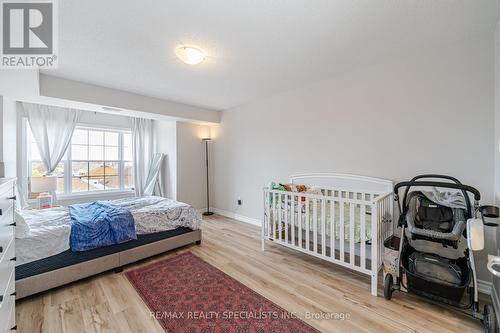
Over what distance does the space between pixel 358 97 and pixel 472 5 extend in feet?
3.97

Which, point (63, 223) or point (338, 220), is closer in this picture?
point (63, 223)

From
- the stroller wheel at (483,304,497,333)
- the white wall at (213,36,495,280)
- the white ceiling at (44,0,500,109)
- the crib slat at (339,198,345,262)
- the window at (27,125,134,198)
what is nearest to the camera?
the stroller wheel at (483,304,497,333)

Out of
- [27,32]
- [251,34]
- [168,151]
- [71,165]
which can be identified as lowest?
[71,165]

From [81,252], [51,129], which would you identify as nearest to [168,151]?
[51,129]

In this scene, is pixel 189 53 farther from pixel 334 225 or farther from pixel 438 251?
pixel 438 251

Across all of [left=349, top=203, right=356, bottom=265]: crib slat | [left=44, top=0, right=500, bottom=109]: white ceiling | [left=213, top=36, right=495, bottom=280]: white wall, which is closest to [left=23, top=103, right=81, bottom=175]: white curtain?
[left=44, top=0, right=500, bottom=109]: white ceiling

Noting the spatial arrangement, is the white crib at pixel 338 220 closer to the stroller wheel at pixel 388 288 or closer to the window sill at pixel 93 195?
the stroller wheel at pixel 388 288

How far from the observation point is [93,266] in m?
2.19

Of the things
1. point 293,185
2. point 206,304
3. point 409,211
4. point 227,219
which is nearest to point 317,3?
point 409,211

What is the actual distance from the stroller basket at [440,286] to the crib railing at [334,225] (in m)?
0.26

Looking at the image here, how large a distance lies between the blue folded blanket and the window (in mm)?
1865

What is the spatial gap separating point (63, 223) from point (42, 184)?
5.51 ft

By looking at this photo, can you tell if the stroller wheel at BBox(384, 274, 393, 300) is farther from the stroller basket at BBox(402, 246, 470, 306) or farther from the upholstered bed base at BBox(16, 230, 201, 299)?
the upholstered bed base at BBox(16, 230, 201, 299)

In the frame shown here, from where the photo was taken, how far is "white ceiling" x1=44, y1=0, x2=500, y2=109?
1.58m
